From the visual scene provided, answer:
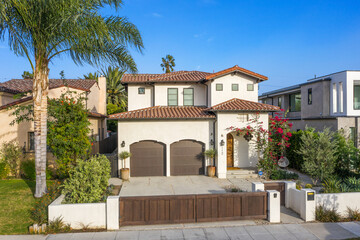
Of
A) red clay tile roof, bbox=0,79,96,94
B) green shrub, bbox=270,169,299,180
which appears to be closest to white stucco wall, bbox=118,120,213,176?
green shrub, bbox=270,169,299,180

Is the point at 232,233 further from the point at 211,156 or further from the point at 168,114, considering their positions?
the point at 168,114

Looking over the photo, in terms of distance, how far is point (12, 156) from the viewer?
15648 millimetres

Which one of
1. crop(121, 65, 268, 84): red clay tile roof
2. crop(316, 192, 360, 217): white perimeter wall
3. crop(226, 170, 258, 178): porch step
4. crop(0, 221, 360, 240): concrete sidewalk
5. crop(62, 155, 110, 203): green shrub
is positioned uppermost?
crop(121, 65, 268, 84): red clay tile roof

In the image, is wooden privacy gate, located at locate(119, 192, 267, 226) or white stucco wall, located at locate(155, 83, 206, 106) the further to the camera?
white stucco wall, located at locate(155, 83, 206, 106)

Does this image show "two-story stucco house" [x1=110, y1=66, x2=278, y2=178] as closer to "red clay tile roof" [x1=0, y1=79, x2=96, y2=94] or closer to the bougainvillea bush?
the bougainvillea bush

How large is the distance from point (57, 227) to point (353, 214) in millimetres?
11130

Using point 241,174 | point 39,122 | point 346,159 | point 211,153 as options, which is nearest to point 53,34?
point 39,122

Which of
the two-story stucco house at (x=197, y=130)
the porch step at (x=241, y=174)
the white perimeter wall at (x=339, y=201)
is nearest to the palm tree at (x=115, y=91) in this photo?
the two-story stucco house at (x=197, y=130)

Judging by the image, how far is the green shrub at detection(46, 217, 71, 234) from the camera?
8.33 meters

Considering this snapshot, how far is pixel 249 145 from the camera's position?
57.6 feet

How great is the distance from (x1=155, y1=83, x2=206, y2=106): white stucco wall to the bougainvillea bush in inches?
162

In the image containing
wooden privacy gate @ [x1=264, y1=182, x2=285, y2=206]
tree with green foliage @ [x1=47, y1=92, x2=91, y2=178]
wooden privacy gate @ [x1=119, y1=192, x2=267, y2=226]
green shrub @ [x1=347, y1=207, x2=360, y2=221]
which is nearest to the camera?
wooden privacy gate @ [x1=119, y1=192, x2=267, y2=226]

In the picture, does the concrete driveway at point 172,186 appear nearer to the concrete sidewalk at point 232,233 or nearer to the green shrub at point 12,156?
the concrete sidewalk at point 232,233

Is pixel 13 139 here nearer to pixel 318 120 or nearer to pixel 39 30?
pixel 39 30
